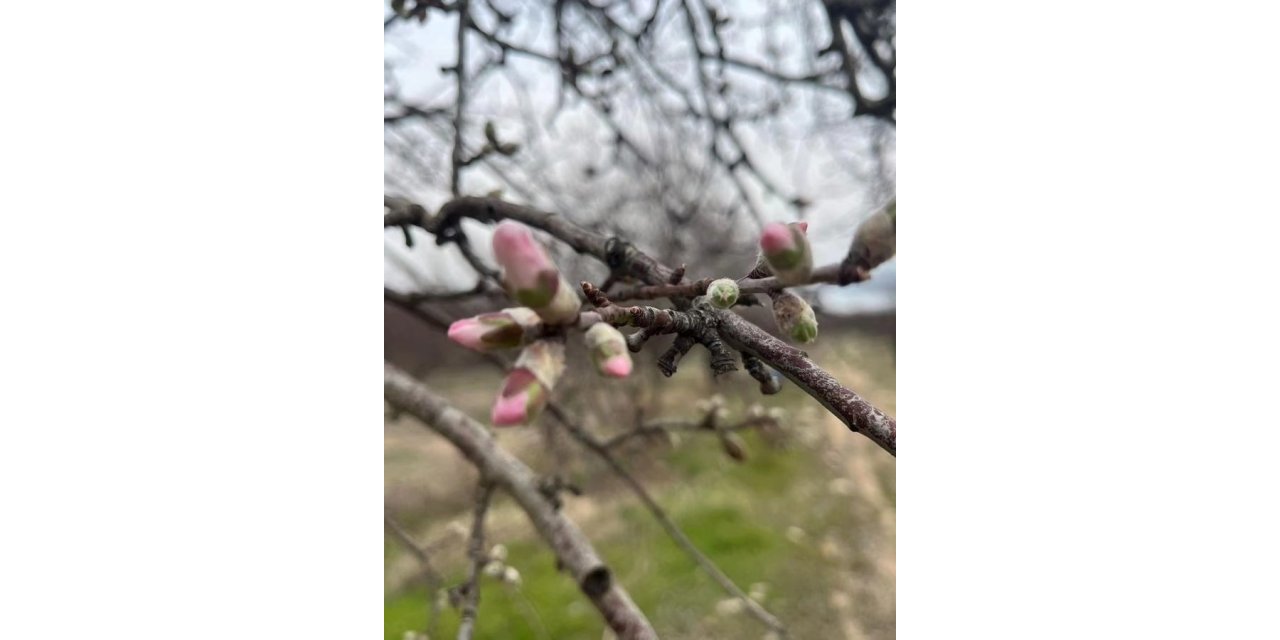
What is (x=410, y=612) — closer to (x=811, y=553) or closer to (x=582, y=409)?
(x=582, y=409)

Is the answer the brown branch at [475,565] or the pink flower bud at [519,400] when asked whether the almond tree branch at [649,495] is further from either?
the pink flower bud at [519,400]

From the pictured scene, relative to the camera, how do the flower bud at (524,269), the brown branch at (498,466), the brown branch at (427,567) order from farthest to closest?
the brown branch at (427,567)
the brown branch at (498,466)
the flower bud at (524,269)

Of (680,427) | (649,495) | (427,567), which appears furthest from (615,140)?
(427,567)

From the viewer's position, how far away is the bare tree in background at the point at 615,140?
104 cm

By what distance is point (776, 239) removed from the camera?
411 mm

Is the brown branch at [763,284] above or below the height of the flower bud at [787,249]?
below

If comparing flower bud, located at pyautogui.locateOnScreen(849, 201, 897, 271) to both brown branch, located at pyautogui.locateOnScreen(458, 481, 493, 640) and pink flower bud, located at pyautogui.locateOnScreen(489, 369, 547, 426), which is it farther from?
brown branch, located at pyautogui.locateOnScreen(458, 481, 493, 640)

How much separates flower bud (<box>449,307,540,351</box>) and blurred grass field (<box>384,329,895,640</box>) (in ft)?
2.17

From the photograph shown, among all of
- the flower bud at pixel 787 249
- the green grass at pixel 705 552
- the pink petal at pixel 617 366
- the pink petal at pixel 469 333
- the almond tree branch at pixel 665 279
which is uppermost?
the flower bud at pixel 787 249

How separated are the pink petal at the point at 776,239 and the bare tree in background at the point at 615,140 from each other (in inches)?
20.5

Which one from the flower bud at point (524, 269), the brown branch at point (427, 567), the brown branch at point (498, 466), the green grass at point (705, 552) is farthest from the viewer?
the green grass at point (705, 552)

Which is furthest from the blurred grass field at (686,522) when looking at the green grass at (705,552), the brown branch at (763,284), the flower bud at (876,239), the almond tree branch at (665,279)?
the flower bud at (876,239)
